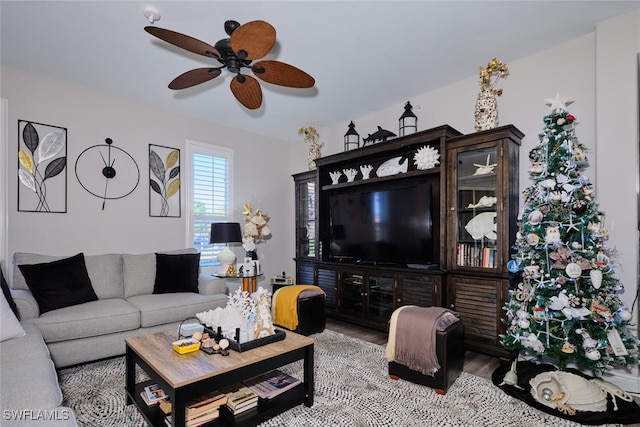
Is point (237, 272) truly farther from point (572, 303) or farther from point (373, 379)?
point (572, 303)

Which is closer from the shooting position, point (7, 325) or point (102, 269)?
point (7, 325)

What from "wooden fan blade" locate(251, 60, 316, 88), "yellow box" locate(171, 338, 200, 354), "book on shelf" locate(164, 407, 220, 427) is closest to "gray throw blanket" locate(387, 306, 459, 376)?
"book on shelf" locate(164, 407, 220, 427)

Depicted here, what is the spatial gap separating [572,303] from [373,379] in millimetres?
1524

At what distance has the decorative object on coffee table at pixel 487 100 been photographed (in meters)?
3.03

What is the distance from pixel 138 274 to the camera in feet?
11.7

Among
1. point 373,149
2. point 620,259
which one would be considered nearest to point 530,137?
point 620,259

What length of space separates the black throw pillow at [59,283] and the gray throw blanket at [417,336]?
279 cm

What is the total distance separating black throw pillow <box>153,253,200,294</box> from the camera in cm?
357

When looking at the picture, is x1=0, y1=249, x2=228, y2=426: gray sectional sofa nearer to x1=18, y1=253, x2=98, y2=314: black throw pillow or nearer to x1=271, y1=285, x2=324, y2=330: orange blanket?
x1=18, y1=253, x2=98, y2=314: black throw pillow

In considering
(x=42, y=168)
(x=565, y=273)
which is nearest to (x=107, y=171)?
(x=42, y=168)

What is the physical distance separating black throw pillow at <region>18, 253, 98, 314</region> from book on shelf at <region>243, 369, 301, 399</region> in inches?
74.3

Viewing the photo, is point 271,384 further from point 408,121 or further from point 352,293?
point 408,121

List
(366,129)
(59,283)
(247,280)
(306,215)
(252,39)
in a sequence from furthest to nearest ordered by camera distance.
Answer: (306,215) < (366,129) < (247,280) < (59,283) < (252,39)

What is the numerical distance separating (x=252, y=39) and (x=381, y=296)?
289 cm
